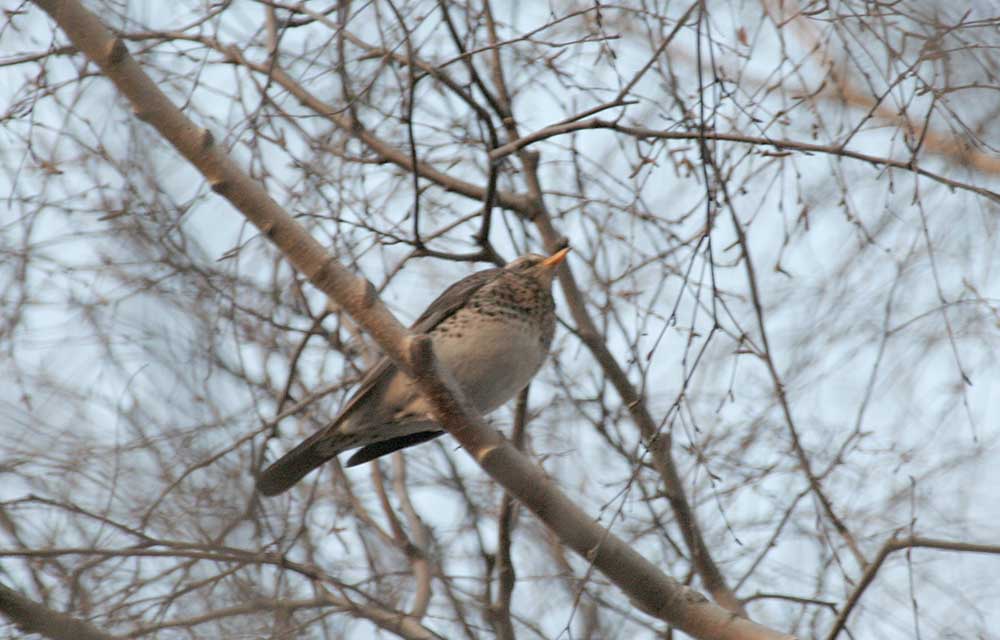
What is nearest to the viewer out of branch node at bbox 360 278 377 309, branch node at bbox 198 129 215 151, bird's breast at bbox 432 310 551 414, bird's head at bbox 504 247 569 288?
branch node at bbox 198 129 215 151

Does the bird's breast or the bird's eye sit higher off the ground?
the bird's eye

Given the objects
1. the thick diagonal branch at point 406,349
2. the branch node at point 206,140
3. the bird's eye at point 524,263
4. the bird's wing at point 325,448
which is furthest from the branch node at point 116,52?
the bird's eye at point 524,263

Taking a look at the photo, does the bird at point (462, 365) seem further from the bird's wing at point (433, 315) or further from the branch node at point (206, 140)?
the branch node at point (206, 140)

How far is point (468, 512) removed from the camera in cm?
576

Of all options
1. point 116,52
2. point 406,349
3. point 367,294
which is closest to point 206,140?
point 116,52

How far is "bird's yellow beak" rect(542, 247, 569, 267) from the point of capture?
5195mm

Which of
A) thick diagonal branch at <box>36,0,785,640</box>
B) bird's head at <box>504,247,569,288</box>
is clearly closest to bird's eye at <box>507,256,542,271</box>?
bird's head at <box>504,247,569,288</box>

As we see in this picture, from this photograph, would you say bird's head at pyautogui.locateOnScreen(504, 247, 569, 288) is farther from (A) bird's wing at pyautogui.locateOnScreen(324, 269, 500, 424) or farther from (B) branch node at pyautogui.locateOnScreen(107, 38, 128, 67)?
(B) branch node at pyautogui.locateOnScreen(107, 38, 128, 67)

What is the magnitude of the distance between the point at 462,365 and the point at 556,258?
59cm

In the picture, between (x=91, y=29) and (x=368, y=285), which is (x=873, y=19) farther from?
(x=91, y=29)

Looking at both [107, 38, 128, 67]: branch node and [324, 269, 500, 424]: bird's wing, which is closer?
[107, 38, 128, 67]: branch node

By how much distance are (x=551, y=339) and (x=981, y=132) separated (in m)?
1.94

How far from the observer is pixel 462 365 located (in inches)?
202

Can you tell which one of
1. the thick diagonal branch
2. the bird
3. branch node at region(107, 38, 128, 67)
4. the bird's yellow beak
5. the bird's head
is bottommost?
the thick diagonal branch
